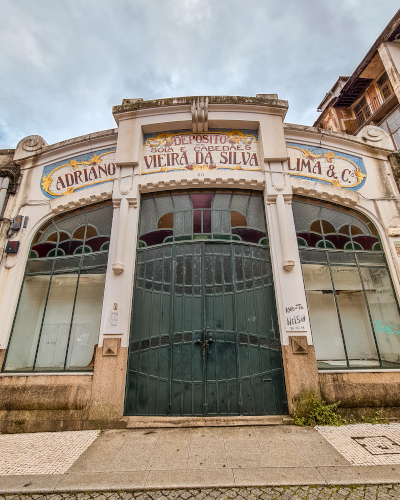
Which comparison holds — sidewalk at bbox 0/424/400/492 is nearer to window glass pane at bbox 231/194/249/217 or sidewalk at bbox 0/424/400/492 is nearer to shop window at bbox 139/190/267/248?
shop window at bbox 139/190/267/248

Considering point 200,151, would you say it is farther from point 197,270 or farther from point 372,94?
point 372,94

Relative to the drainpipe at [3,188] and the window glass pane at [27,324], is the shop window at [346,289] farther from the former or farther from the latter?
the drainpipe at [3,188]

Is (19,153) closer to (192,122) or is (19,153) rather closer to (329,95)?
(192,122)

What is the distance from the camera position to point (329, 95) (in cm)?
2222

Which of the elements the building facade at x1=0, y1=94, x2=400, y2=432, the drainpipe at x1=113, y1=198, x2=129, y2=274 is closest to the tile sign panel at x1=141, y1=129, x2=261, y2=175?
the building facade at x1=0, y1=94, x2=400, y2=432

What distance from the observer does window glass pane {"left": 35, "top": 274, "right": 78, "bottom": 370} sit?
5891 millimetres

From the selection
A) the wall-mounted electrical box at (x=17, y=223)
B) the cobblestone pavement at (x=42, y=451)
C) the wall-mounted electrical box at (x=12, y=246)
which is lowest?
the cobblestone pavement at (x=42, y=451)

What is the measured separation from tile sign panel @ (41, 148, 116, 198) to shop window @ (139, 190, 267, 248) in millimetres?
1427

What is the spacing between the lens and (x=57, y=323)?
6242 mm

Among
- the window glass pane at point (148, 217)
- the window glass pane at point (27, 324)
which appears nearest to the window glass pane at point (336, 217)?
the window glass pane at point (148, 217)

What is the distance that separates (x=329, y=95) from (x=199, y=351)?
24865mm

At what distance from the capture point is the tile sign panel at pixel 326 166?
7207 millimetres

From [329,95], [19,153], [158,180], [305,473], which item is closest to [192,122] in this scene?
[158,180]

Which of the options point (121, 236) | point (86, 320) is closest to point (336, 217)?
point (121, 236)
